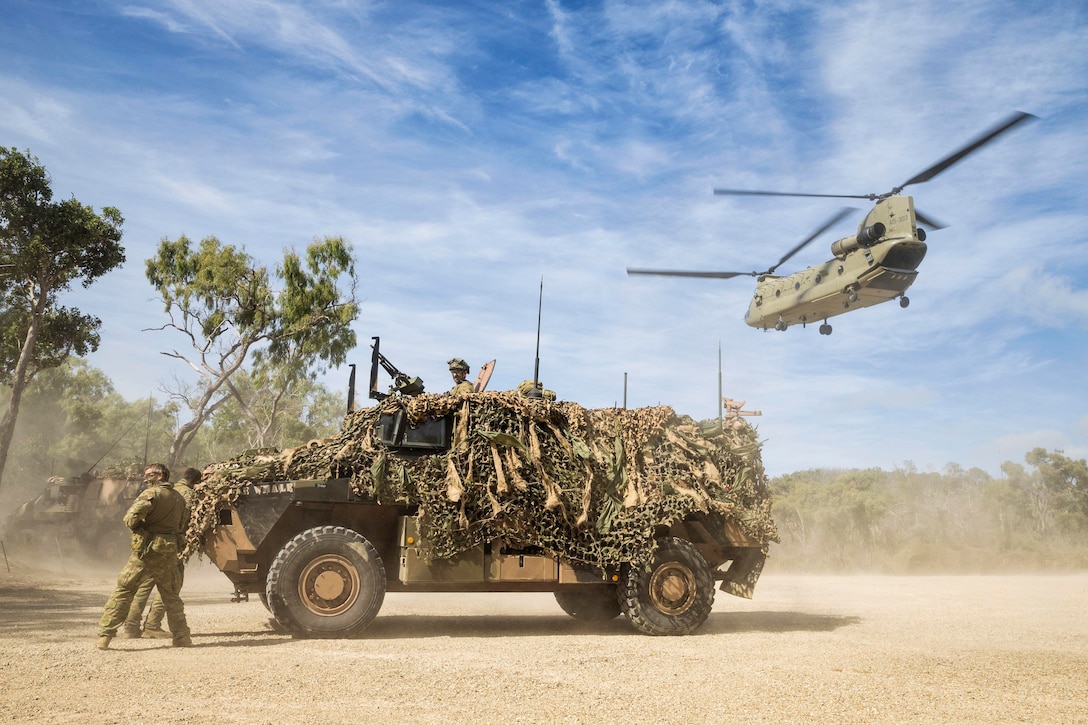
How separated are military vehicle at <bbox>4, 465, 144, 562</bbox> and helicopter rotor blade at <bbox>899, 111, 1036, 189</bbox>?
65.4ft

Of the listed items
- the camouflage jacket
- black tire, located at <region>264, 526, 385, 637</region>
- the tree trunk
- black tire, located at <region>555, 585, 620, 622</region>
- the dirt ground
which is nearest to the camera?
the dirt ground

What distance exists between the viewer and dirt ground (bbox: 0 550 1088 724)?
17.8ft

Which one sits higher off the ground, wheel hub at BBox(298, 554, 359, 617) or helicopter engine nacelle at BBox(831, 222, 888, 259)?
helicopter engine nacelle at BBox(831, 222, 888, 259)

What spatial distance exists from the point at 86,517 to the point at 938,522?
3954 cm

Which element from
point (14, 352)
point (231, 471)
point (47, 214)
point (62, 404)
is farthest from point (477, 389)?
point (62, 404)

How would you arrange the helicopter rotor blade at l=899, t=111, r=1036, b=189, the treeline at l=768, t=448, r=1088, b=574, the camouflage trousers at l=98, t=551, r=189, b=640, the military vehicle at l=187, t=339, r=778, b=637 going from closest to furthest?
the camouflage trousers at l=98, t=551, r=189, b=640 < the military vehicle at l=187, t=339, r=778, b=637 < the helicopter rotor blade at l=899, t=111, r=1036, b=189 < the treeline at l=768, t=448, r=1088, b=574

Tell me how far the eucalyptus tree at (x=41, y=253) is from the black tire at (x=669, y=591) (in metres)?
15.9

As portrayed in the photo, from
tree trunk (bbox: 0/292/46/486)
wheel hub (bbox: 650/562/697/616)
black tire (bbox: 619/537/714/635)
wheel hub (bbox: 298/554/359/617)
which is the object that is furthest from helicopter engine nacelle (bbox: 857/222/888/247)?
tree trunk (bbox: 0/292/46/486)

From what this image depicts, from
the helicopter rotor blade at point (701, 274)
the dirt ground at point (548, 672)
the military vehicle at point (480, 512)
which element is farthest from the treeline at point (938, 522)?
the military vehicle at point (480, 512)

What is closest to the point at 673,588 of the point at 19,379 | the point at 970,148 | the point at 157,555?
the point at 157,555

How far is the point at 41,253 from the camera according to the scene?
20391 mm

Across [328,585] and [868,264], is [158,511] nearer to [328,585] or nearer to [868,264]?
[328,585]

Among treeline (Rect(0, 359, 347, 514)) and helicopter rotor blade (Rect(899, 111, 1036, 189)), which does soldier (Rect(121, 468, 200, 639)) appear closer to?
helicopter rotor blade (Rect(899, 111, 1036, 189))

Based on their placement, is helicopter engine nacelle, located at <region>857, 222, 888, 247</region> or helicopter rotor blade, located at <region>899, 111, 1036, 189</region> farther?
helicopter engine nacelle, located at <region>857, 222, 888, 247</region>
